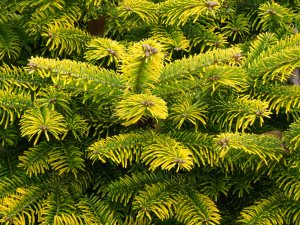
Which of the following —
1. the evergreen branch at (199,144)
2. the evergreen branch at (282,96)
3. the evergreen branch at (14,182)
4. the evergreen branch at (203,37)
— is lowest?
the evergreen branch at (14,182)

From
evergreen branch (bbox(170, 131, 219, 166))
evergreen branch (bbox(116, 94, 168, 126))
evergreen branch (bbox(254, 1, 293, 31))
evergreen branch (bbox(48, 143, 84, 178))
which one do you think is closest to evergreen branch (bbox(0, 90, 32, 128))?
evergreen branch (bbox(48, 143, 84, 178))

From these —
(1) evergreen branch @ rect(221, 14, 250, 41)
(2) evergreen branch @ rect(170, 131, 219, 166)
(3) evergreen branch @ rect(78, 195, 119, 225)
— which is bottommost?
(3) evergreen branch @ rect(78, 195, 119, 225)

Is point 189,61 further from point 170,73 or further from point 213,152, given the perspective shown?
point 213,152

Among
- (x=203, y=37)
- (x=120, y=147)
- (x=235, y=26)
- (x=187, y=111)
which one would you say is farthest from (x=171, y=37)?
(x=120, y=147)

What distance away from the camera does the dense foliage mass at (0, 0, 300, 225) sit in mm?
1001

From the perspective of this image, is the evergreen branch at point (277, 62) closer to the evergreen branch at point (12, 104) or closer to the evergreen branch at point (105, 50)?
the evergreen branch at point (105, 50)

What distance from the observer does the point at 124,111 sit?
0.96 meters

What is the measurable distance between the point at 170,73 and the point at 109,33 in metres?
0.43

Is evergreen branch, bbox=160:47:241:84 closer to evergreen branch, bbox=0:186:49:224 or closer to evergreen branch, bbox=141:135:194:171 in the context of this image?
evergreen branch, bbox=141:135:194:171

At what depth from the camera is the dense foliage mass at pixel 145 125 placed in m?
1.00

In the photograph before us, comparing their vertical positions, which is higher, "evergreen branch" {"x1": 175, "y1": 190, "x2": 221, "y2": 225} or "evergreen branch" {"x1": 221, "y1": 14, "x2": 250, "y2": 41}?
"evergreen branch" {"x1": 221, "y1": 14, "x2": 250, "y2": 41}

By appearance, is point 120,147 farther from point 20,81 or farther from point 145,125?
point 20,81

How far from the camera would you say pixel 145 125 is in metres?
1.15

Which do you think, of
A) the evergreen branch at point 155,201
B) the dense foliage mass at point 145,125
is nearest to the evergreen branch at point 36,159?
the dense foliage mass at point 145,125
